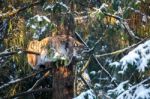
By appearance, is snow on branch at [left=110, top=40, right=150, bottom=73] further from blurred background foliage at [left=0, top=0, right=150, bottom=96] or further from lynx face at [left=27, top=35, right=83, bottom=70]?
lynx face at [left=27, top=35, right=83, bottom=70]

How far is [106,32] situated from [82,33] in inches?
20.4

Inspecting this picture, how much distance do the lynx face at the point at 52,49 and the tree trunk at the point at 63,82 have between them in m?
0.39

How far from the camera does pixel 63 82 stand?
8875mm

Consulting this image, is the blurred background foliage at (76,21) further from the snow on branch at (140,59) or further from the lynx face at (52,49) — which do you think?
the snow on branch at (140,59)

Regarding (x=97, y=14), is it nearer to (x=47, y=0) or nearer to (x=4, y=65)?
(x=47, y=0)

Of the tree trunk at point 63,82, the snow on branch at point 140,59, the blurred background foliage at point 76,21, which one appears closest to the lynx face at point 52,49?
the blurred background foliage at point 76,21

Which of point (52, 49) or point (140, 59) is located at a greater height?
point (52, 49)

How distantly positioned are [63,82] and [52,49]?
1.01m

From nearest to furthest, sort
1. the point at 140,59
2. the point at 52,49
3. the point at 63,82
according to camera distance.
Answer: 1. the point at 140,59
2. the point at 52,49
3. the point at 63,82

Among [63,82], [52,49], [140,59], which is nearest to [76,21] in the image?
[52,49]

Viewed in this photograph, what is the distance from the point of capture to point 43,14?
329 inches

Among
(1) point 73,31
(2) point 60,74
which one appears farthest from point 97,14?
(2) point 60,74

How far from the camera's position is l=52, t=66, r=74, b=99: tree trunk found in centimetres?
887

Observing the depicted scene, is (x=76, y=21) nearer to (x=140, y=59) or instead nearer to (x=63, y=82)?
(x=63, y=82)
